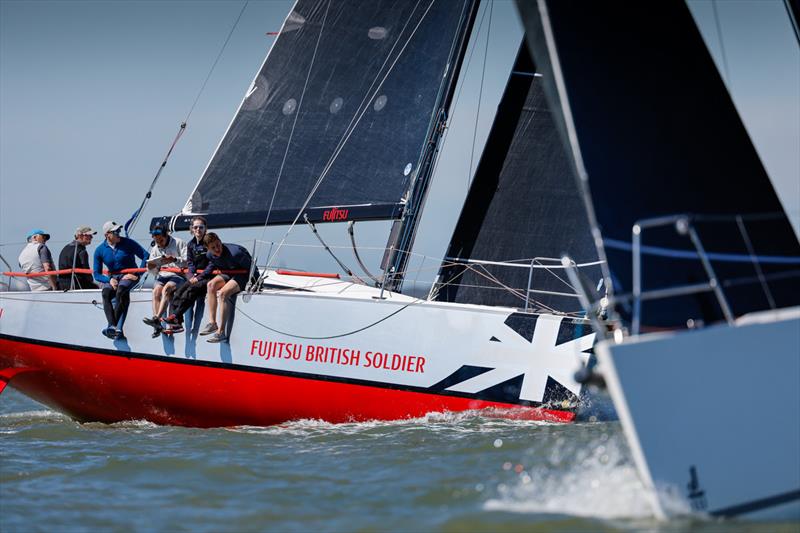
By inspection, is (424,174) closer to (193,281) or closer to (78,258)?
(193,281)

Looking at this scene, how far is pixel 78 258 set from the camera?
10.8 metres

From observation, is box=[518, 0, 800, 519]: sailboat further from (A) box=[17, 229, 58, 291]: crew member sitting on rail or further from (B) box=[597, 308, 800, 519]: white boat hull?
(A) box=[17, 229, 58, 291]: crew member sitting on rail

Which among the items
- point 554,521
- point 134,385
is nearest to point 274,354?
point 134,385

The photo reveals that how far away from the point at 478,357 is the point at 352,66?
134 inches

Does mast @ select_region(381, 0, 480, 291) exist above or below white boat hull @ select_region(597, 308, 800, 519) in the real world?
above

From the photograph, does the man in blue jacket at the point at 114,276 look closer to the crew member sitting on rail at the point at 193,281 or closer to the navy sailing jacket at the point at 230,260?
the crew member sitting on rail at the point at 193,281

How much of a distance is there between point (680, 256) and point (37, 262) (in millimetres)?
7472

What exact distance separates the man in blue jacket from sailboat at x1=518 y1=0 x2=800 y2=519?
5.59m

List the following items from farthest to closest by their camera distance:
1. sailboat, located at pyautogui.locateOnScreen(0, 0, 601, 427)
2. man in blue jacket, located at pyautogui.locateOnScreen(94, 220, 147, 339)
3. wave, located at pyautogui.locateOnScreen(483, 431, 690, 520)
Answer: man in blue jacket, located at pyautogui.locateOnScreen(94, 220, 147, 339), sailboat, located at pyautogui.locateOnScreen(0, 0, 601, 427), wave, located at pyautogui.locateOnScreen(483, 431, 690, 520)

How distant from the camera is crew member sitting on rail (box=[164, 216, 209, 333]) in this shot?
952cm

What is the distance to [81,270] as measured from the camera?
10.4m

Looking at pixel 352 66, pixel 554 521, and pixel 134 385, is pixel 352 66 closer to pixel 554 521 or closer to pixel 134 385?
pixel 134 385

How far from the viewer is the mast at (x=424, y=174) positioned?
9.77 meters

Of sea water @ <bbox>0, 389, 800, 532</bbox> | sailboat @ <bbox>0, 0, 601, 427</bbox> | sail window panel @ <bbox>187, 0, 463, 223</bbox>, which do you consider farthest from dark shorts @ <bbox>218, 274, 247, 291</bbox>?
sea water @ <bbox>0, 389, 800, 532</bbox>
